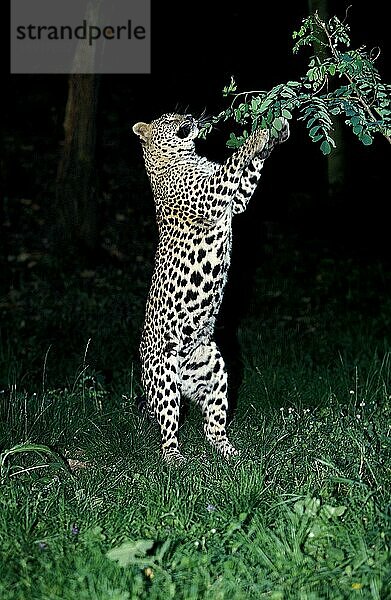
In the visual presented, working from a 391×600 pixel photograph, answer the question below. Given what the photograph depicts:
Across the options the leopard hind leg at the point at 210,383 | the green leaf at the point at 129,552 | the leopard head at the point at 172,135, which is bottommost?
the green leaf at the point at 129,552

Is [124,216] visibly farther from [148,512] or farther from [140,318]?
[148,512]

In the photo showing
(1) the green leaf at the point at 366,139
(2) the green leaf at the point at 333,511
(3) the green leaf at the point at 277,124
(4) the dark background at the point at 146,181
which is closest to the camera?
(2) the green leaf at the point at 333,511

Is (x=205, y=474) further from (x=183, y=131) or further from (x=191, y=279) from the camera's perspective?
(x=183, y=131)

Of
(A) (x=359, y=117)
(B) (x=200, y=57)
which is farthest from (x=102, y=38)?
(A) (x=359, y=117)

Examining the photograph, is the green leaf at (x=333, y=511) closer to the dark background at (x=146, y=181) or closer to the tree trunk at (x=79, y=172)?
the dark background at (x=146, y=181)

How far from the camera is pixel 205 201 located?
6.00 metres

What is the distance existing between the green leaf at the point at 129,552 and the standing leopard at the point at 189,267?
1.54 metres

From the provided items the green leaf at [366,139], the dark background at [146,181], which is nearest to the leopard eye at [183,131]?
the green leaf at [366,139]

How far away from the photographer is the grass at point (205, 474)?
14.2 ft

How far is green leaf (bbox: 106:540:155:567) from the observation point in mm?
4324

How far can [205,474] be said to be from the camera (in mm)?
5535

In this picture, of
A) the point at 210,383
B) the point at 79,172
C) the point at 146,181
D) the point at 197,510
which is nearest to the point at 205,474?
the point at 197,510

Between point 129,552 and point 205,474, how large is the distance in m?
1.23

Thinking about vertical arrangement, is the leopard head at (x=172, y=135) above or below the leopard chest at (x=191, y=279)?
above
